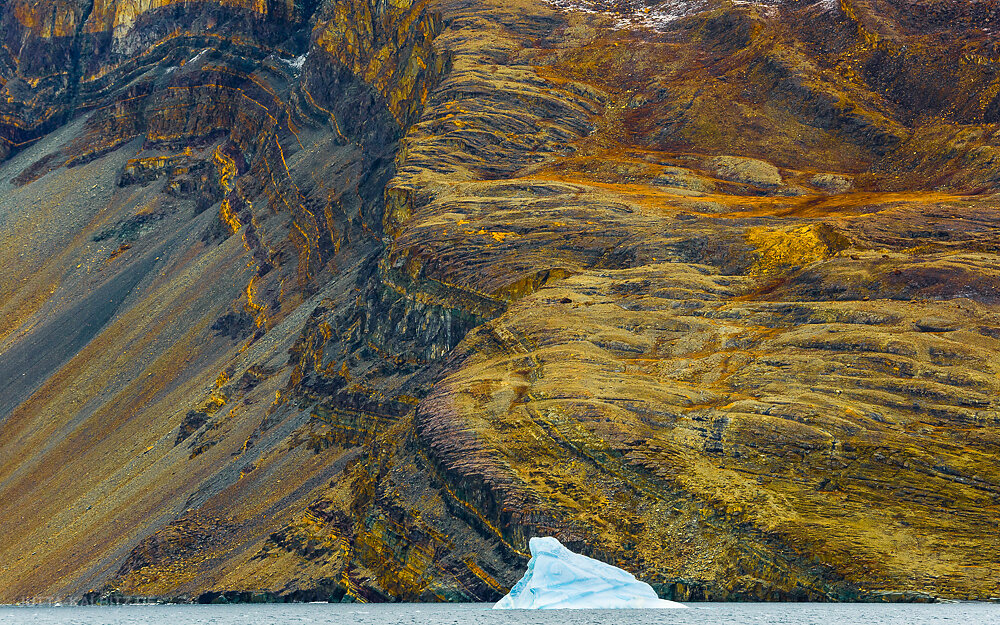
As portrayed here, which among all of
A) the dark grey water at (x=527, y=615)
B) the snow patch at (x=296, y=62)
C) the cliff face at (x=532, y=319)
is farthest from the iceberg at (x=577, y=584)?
the snow patch at (x=296, y=62)

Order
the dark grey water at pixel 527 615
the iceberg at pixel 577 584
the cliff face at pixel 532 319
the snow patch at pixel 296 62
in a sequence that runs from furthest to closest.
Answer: the snow patch at pixel 296 62, the cliff face at pixel 532 319, the iceberg at pixel 577 584, the dark grey water at pixel 527 615

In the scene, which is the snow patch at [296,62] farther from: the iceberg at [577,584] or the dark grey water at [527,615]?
the iceberg at [577,584]

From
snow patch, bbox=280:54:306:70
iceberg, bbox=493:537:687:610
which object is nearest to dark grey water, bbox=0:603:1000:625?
iceberg, bbox=493:537:687:610

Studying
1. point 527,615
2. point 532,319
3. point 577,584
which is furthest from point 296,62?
point 577,584

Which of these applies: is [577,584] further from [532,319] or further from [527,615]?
[532,319]

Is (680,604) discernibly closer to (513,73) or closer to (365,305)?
(365,305)

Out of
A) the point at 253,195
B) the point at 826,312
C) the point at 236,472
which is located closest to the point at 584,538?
the point at 826,312
